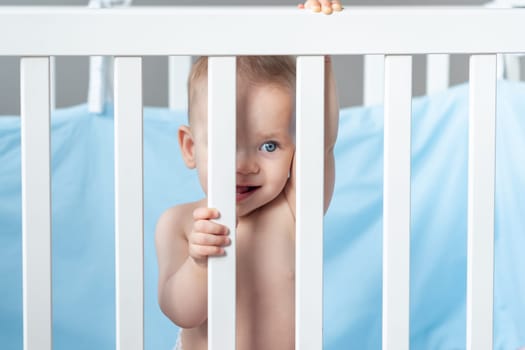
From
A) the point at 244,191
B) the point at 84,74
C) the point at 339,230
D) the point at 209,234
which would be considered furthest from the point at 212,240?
the point at 84,74

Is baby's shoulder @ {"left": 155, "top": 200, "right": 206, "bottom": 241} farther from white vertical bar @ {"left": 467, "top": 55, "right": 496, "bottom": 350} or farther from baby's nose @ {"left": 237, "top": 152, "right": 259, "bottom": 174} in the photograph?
white vertical bar @ {"left": 467, "top": 55, "right": 496, "bottom": 350}

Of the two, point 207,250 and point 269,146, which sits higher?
point 269,146

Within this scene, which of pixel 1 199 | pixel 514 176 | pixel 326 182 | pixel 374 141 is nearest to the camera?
pixel 326 182

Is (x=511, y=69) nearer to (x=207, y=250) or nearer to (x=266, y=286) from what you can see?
(x=266, y=286)

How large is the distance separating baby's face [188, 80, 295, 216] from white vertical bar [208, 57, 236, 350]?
0.13 m

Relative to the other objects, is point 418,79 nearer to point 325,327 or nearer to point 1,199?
point 325,327

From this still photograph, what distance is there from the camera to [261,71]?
3.03ft

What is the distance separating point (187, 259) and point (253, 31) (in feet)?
1.08

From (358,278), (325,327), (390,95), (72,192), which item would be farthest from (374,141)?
(390,95)

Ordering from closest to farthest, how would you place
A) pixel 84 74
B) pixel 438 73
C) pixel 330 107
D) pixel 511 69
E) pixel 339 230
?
pixel 330 107, pixel 511 69, pixel 339 230, pixel 438 73, pixel 84 74

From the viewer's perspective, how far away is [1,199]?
1540 mm

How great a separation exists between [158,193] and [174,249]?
0.60 metres

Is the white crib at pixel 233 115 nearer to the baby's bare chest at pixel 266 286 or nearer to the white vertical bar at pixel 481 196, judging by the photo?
the white vertical bar at pixel 481 196

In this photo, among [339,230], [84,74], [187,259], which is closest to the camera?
[187,259]
